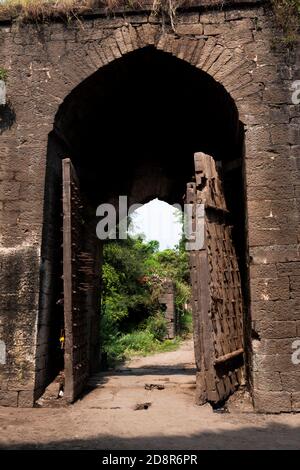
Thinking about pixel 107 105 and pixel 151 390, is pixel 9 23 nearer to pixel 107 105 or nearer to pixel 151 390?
pixel 107 105

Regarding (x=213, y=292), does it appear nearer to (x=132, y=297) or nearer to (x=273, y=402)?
(x=273, y=402)

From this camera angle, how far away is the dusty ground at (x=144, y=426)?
3.22 meters

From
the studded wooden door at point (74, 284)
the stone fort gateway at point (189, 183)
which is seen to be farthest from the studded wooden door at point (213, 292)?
the studded wooden door at point (74, 284)

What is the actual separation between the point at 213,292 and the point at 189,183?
1.25 metres

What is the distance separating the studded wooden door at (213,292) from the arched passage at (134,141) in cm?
31

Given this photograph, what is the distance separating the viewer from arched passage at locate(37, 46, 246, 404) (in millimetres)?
5047

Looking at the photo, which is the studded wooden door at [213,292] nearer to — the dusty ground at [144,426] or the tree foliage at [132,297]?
the dusty ground at [144,426]

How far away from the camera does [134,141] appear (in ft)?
23.8

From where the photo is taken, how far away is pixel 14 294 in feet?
14.9

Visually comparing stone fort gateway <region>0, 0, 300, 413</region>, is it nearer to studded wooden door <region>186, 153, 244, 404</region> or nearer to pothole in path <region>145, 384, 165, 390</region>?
studded wooden door <region>186, 153, 244, 404</region>

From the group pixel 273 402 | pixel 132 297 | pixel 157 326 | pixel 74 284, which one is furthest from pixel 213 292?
pixel 157 326

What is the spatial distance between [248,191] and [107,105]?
8.19 feet

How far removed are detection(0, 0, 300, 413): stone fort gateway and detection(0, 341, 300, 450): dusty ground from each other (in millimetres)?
246
